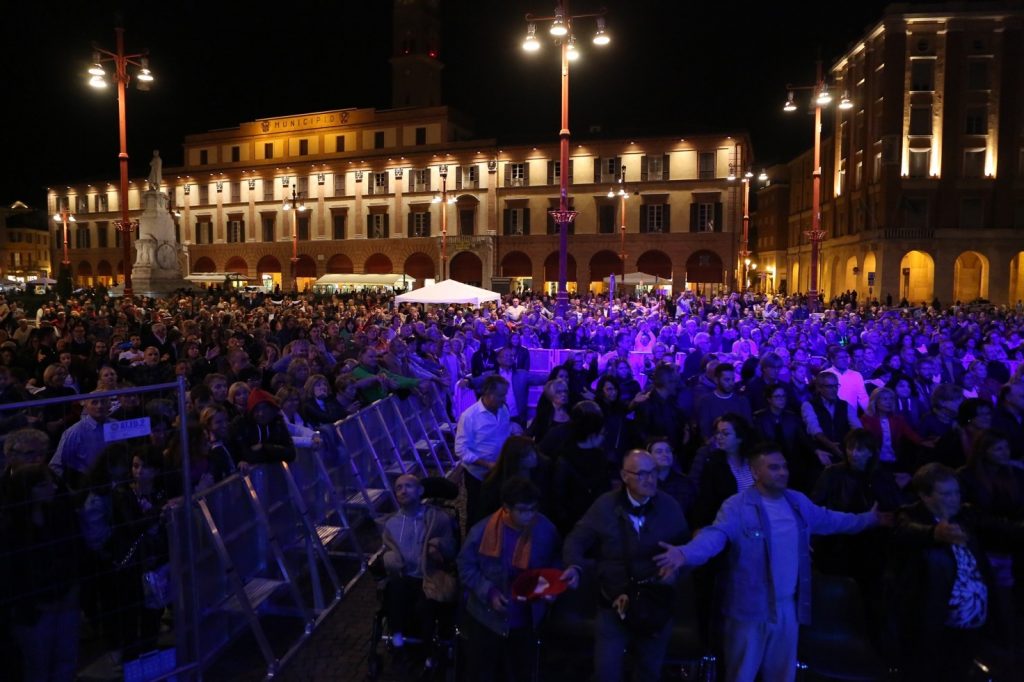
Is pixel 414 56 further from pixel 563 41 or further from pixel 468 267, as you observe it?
pixel 563 41

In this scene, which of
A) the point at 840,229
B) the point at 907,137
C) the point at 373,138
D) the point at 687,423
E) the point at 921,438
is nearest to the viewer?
the point at 921,438

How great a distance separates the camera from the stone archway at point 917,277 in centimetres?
4809

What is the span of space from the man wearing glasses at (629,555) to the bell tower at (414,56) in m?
66.1

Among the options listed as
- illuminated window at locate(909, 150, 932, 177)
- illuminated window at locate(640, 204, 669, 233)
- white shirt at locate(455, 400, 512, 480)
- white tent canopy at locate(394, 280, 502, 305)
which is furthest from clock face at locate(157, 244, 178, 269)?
illuminated window at locate(909, 150, 932, 177)

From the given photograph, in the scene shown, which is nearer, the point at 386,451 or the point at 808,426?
the point at 808,426

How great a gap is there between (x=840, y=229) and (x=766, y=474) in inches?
2257

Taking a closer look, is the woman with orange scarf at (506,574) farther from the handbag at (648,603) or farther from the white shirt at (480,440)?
the white shirt at (480,440)

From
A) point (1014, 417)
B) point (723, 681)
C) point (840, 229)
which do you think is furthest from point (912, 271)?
point (723, 681)

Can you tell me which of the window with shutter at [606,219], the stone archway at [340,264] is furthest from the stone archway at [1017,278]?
the stone archway at [340,264]

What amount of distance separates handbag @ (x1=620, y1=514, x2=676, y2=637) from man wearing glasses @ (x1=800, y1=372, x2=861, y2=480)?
131 inches

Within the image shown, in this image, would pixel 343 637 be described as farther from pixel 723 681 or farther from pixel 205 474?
pixel 723 681

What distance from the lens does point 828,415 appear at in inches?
271

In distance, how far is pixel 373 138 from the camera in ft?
206

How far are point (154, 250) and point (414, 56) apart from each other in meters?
40.9
